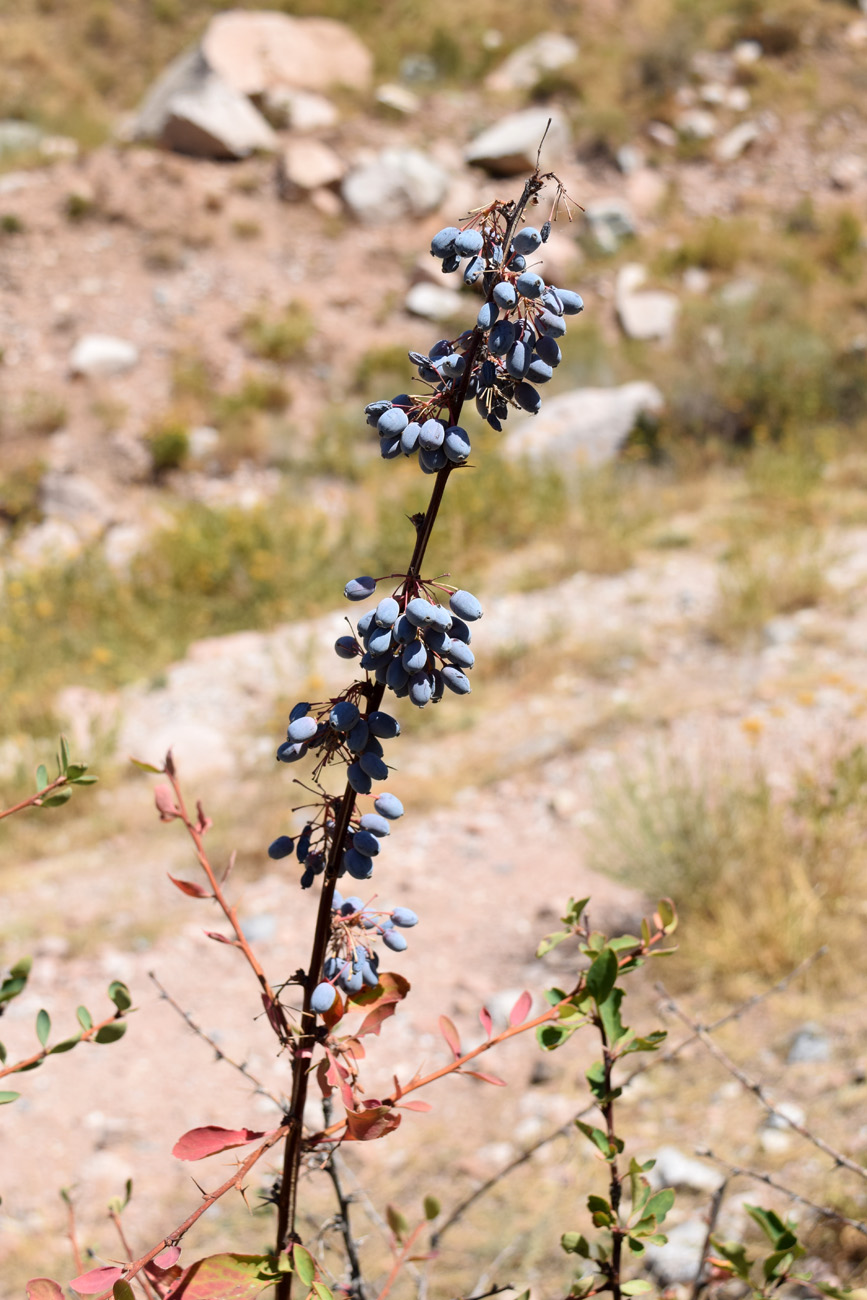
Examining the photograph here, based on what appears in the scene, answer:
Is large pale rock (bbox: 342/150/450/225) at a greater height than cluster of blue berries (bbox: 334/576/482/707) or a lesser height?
greater

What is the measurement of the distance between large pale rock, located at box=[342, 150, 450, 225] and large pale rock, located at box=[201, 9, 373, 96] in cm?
213

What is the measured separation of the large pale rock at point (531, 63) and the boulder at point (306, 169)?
4.02m

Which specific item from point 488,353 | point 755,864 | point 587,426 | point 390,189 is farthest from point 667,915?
point 390,189

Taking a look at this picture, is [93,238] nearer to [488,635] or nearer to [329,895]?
[488,635]

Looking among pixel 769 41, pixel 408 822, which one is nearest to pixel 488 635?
pixel 408 822

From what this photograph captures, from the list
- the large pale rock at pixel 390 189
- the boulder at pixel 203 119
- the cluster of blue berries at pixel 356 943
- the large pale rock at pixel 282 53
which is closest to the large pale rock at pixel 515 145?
the large pale rock at pixel 390 189

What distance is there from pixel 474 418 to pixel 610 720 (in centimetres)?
485

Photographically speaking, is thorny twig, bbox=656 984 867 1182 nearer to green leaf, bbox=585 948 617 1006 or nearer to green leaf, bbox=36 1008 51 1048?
green leaf, bbox=585 948 617 1006

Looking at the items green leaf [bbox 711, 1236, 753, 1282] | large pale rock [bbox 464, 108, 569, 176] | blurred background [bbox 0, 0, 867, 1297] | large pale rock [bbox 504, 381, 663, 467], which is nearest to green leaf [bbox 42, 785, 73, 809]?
blurred background [bbox 0, 0, 867, 1297]

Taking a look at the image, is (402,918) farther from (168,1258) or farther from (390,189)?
(390,189)

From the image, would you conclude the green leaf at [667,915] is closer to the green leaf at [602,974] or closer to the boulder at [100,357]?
the green leaf at [602,974]

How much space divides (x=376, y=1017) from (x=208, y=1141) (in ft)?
0.61

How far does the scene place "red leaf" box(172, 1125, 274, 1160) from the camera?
32.6 inches

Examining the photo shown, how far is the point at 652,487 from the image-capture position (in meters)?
A: 7.40
